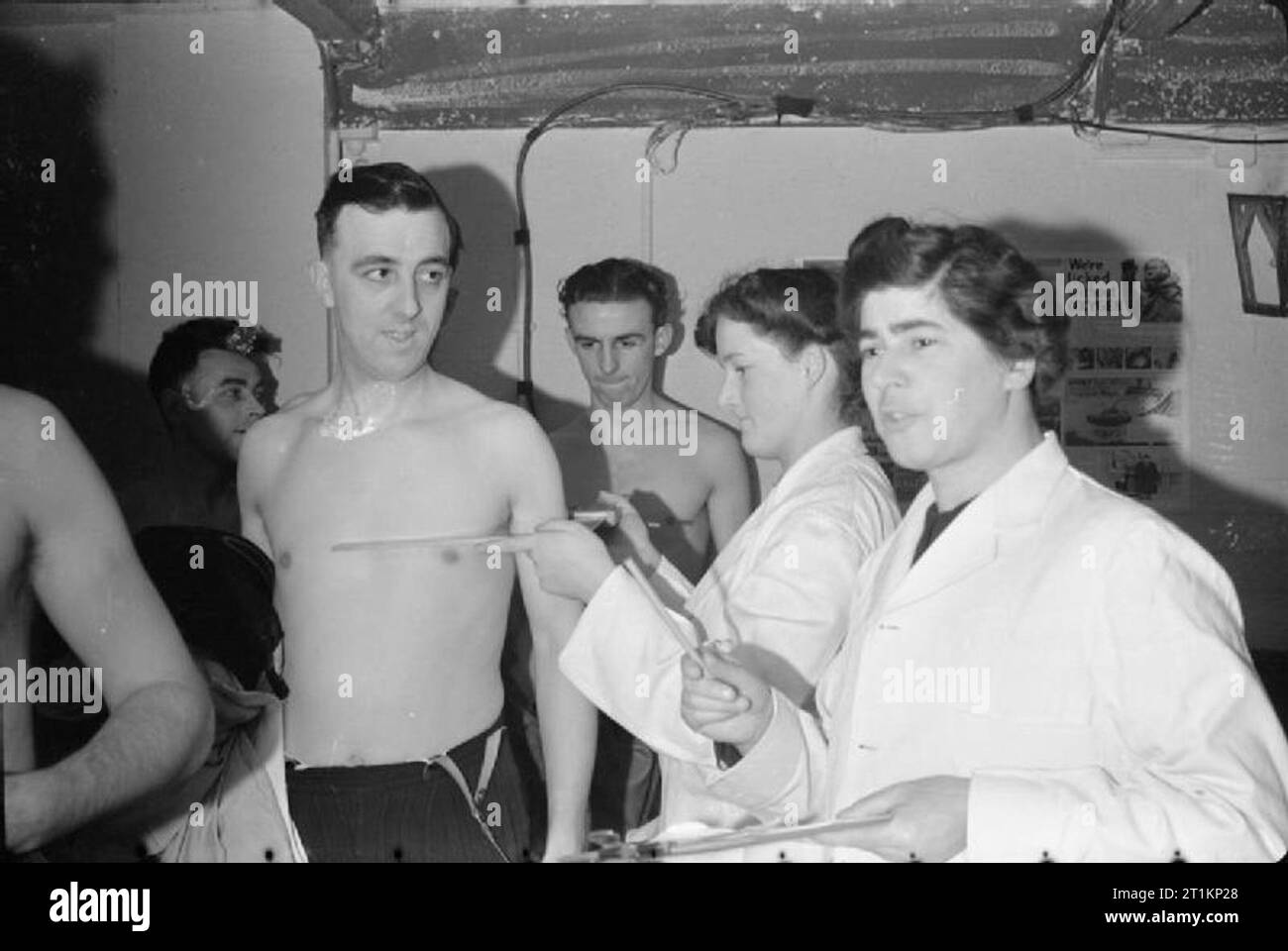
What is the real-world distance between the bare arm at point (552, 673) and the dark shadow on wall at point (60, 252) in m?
0.54

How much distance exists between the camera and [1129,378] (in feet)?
6.60

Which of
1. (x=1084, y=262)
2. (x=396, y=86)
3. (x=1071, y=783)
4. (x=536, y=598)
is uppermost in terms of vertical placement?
(x=396, y=86)

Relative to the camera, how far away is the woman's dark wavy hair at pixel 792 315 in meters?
1.86

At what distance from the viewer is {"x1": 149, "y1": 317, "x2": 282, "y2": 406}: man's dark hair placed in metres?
2.00

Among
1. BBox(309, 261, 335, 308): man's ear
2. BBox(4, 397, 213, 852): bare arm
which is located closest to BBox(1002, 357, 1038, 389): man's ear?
BBox(309, 261, 335, 308): man's ear

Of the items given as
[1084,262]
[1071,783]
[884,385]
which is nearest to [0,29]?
[884,385]

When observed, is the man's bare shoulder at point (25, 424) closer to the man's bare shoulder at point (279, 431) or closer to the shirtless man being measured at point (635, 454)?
the man's bare shoulder at point (279, 431)

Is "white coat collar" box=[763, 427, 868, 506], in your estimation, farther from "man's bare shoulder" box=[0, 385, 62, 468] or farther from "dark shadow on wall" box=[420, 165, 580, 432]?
"man's bare shoulder" box=[0, 385, 62, 468]

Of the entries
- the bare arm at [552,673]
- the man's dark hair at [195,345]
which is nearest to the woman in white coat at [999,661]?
the bare arm at [552,673]

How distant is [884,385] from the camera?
68.2 inches

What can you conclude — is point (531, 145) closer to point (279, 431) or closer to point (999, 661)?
point (279, 431)

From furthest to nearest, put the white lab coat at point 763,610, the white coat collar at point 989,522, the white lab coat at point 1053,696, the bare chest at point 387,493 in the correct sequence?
the bare chest at point 387,493
the white lab coat at point 763,610
the white coat collar at point 989,522
the white lab coat at point 1053,696
